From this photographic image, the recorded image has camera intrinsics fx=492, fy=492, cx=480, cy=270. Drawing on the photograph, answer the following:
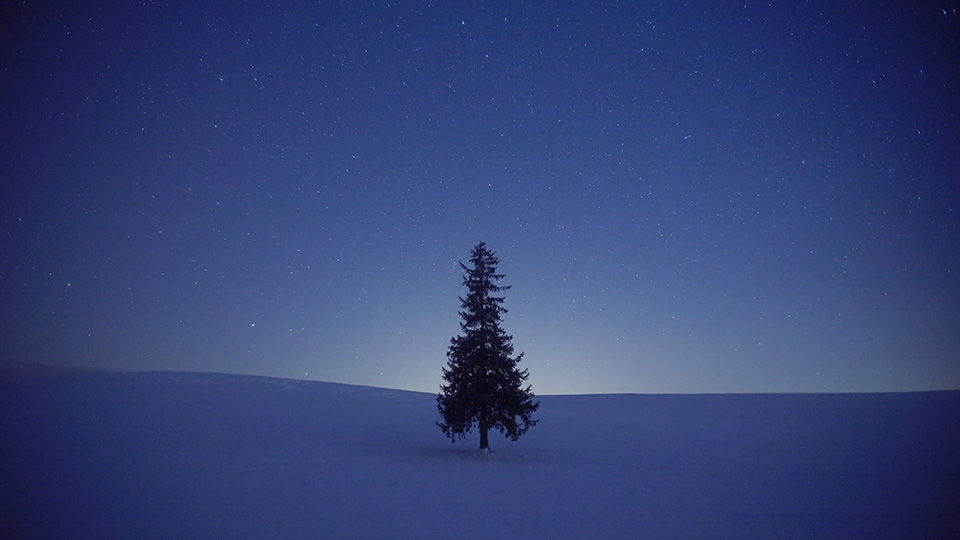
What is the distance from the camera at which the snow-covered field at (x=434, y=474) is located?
11977 mm

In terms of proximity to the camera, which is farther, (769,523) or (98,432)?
(98,432)

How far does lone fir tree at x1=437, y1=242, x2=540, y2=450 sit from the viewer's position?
73.8 feet

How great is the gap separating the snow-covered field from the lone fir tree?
5.18 feet

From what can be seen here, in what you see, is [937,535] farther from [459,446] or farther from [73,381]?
[73,381]

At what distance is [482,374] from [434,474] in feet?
19.4

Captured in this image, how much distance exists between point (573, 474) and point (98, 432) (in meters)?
23.2

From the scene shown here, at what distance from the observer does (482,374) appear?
75.2ft

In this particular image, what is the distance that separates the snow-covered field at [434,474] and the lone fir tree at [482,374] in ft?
5.18

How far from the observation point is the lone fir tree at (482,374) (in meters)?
22.5

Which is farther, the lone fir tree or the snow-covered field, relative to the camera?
the lone fir tree

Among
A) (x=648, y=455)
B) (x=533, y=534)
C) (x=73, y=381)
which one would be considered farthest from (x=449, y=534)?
(x=73, y=381)

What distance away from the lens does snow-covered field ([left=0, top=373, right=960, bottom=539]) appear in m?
12.0

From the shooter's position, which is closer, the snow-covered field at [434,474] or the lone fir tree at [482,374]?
the snow-covered field at [434,474]

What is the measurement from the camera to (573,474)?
18453 millimetres
